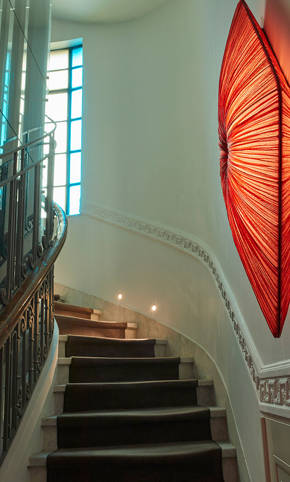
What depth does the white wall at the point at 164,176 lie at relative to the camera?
269 centimetres

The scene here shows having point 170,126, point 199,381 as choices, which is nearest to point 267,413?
point 199,381

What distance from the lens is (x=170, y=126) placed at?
4.37 metres

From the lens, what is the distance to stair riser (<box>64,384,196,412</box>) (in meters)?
2.90

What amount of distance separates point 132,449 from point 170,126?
2831 millimetres

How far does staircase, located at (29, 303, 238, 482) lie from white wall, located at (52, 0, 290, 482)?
0.81 ft

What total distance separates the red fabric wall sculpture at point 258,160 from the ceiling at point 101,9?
9.79 ft

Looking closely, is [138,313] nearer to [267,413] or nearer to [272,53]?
[267,413]

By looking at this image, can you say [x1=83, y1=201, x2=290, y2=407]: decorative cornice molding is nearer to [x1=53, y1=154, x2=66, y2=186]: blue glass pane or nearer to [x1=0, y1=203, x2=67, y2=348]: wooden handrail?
[x1=53, y1=154, x2=66, y2=186]: blue glass pane

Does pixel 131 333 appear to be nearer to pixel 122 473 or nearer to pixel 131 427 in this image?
pixel 131 427

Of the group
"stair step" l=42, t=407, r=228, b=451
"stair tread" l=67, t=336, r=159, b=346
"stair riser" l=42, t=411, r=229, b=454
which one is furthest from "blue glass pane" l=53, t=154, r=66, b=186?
"stair riser" l=42, t=411, r=229, b=454

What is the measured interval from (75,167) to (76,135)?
411 millimetres

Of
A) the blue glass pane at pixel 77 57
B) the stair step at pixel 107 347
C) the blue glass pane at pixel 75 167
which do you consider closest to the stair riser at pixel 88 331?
the stair step at pixel 107 347

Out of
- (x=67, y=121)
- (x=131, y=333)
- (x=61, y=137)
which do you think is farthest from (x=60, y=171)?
(x=131, y=333)

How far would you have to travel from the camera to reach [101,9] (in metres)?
5.44
